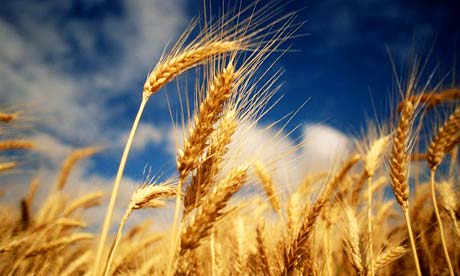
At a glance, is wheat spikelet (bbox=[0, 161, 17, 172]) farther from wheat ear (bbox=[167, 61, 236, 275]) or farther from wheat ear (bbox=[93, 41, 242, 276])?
wheat ear (bbox=[167, 61, 236, 275])

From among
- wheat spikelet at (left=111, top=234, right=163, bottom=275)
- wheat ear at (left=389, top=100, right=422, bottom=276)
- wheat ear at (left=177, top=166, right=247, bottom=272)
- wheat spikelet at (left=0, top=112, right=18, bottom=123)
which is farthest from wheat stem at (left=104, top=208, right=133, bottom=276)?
wheat spikelet at (left=0, top=112, right=18, bottom=123)

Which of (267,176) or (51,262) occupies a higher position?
(267,176)

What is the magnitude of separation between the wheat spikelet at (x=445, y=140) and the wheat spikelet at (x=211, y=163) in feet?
5.49

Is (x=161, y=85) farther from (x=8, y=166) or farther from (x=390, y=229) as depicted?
(x=390, y=229)

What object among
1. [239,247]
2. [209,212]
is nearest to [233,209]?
[209,212]

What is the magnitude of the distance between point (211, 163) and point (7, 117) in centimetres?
226

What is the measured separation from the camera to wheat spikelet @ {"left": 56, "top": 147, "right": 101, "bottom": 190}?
13.7ft

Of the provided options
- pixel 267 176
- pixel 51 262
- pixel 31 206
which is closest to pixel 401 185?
pixel 267 176

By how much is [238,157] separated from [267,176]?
1233 millimetres

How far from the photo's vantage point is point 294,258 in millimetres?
1820

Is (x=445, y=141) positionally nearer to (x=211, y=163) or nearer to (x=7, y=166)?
(x=211, y=163)

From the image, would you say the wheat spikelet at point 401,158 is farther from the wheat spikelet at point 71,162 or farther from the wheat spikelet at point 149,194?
the wheat spikelet at point 71,162

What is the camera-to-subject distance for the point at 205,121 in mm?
1520

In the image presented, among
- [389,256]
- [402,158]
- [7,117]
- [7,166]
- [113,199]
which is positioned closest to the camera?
[113,199]
